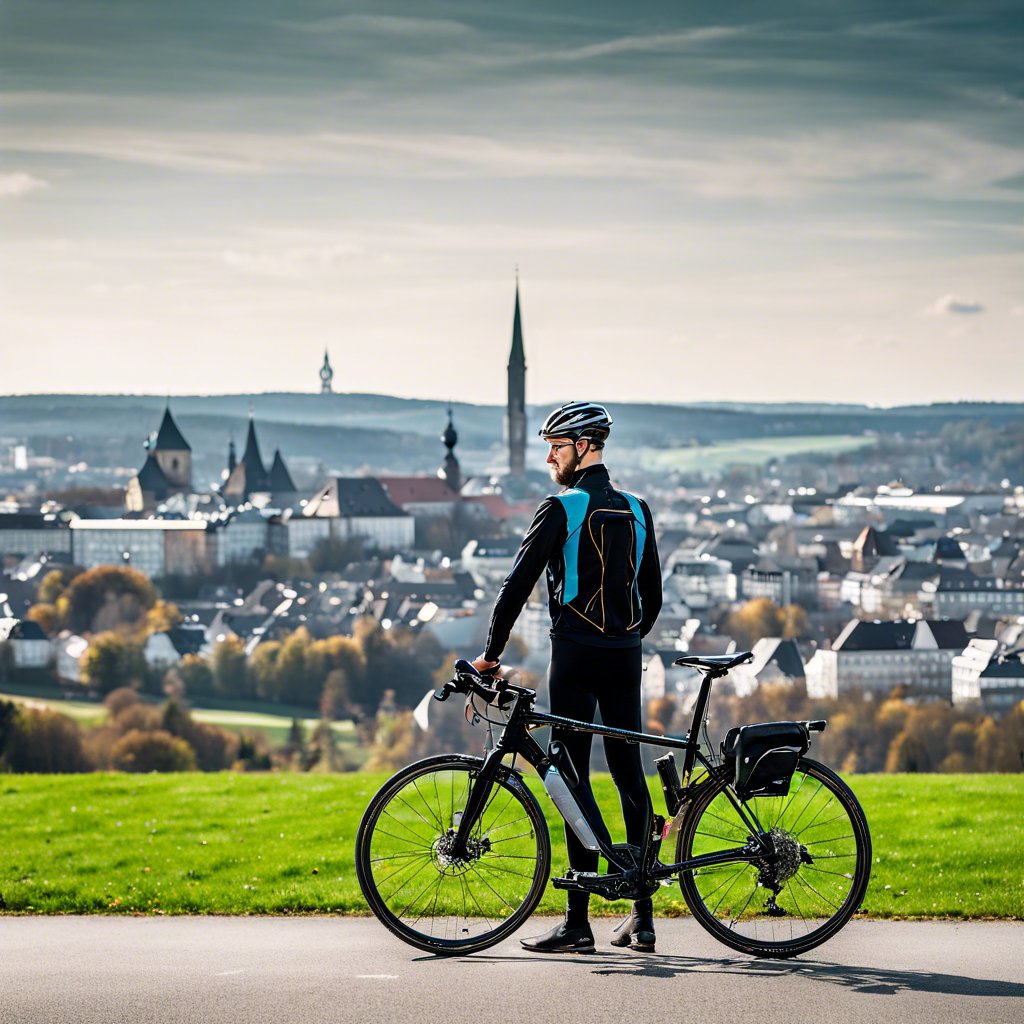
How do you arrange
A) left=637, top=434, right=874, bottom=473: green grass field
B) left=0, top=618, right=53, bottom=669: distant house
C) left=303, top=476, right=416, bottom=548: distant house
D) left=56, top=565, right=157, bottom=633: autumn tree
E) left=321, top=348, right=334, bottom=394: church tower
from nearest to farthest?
1. left=0, top=618, right=53, bottom=669: distant house
2. left=56, top=565, right=157, bottom=633: autumn tree
3. left=303, top=476, right=416, bottom=548: distant house
4. left=637, top=434, right=874, bottom=473: green grass field
5. left=321, top=348, right=334, bottom=394: church tower

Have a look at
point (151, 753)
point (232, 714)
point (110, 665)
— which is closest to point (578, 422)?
point (151, 753)

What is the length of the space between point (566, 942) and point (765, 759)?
0.88m

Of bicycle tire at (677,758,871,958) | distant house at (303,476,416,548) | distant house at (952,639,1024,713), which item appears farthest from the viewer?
distant house at (303,476,416,548)

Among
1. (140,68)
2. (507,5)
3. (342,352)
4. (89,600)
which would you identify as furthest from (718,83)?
(342,352)

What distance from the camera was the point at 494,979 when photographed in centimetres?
563

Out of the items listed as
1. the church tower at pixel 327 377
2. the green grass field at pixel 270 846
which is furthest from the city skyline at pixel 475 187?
the green grass field at pixel 270 846

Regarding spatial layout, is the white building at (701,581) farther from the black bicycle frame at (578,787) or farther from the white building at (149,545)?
the black bicycle frame at (578,787)

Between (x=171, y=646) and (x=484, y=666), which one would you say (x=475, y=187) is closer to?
(x=171, y=646)

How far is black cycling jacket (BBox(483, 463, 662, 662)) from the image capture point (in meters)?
5.94

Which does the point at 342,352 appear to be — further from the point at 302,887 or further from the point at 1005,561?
the point at 302,887

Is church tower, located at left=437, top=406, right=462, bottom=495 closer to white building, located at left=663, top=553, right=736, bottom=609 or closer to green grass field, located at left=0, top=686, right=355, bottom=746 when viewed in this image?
white building, located at left=663, top=553, right=736, bottom=609

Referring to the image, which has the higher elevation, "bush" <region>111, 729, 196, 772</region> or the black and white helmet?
the black and white helmet

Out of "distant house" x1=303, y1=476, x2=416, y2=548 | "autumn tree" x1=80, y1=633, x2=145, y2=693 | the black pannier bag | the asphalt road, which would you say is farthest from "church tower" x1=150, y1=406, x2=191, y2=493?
the black pannier bag

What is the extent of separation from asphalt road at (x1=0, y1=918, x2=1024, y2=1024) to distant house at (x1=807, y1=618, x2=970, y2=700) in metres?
78.3
